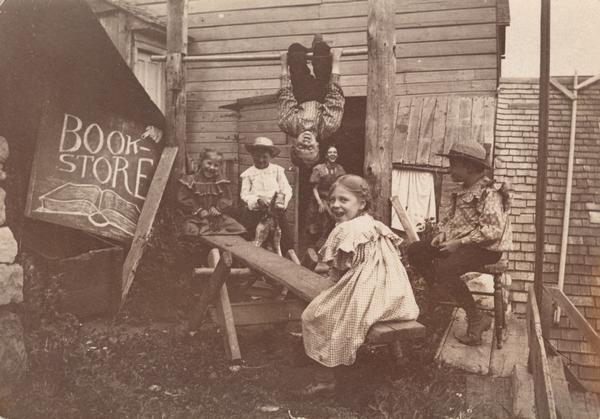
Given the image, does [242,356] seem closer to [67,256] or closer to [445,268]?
[445,268]

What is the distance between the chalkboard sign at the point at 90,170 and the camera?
5137 millimetres

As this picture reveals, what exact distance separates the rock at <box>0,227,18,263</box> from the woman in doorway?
464 cm

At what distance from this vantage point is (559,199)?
775cm

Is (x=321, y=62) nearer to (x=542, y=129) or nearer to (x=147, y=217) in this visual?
(x=542, y=129)

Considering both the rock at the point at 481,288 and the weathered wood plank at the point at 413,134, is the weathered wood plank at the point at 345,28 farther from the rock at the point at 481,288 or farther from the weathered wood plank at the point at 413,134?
the rock at the point at 481,288

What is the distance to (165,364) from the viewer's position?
166 inches

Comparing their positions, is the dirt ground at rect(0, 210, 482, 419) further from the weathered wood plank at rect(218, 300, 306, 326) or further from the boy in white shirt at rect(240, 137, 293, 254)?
the boy in white shirt at rect(240, 137, 293, 254)

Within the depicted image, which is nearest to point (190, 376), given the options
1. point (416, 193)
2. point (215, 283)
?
point (215, 283)

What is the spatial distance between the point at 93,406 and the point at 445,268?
2591mm

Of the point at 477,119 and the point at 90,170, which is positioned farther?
the point at 477,119

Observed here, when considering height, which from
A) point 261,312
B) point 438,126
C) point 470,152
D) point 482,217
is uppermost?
point 438,126

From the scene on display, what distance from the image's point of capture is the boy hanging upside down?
15.1 feet

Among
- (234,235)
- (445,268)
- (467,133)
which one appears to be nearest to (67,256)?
(234,235)

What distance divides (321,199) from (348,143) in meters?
3.00
